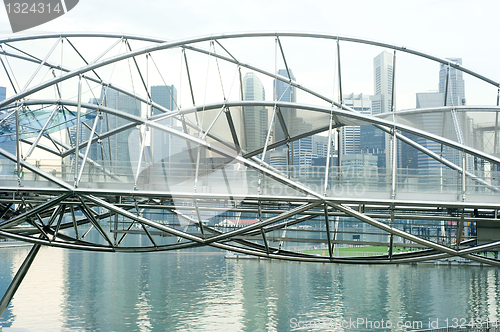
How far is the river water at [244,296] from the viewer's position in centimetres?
3691

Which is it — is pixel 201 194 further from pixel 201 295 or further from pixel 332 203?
pixel 201 295

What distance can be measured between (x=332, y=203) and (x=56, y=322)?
25.8m

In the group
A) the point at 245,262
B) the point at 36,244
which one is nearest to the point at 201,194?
the point at 36,244

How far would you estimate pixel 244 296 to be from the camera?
1876 inches

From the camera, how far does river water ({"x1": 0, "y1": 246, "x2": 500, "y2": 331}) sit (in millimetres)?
36906

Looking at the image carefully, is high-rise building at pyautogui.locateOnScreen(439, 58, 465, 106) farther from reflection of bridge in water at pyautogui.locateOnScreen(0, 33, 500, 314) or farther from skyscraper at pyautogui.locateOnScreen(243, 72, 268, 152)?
skyscraper at pyautogui.locateOnScreen(243, 72, 268, 152)

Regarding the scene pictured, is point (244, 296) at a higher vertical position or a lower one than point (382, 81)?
lower

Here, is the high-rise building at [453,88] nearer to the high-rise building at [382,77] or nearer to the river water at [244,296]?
the high-rise building at [382,77]

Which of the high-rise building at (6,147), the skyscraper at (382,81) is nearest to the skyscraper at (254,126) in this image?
the skyscraper at (382,81)

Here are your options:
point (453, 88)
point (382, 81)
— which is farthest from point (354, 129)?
point (453, 88)

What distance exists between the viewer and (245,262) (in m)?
78.2

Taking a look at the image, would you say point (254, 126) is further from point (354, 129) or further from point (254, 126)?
point (354, 129)

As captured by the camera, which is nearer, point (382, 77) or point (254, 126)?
point (254, 126)

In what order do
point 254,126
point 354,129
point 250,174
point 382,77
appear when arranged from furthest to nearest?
point 382,77 → point 354,129 → point 254,126 → point 250,174
